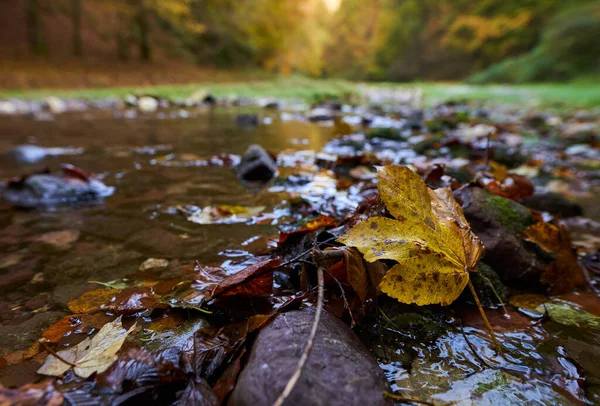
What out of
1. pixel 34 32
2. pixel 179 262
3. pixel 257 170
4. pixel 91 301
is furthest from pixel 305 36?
pixel 91 301

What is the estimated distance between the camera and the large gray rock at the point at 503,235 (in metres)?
1.10

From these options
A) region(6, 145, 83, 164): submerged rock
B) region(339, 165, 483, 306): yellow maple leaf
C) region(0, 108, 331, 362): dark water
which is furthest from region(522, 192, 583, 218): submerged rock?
region(6, 145, 83, 164): submerged rock

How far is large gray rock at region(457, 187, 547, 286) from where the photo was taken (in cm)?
110

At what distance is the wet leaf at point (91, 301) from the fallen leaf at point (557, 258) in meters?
1.30

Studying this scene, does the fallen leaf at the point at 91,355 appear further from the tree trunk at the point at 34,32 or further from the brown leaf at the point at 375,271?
the tree trunk at the point at 34,32

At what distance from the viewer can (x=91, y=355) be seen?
0.76 metres

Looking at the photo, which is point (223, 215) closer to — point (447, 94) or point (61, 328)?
point (61, 328)

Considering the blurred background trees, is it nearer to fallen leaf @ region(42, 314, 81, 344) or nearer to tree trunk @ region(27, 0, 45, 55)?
tree trunk @ region(27, 0, 45, 55)

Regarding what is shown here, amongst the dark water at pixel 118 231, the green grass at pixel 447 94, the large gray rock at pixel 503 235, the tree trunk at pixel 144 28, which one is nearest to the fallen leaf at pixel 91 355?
the dark water at pixel 118 231

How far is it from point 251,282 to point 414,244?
407 millimetres

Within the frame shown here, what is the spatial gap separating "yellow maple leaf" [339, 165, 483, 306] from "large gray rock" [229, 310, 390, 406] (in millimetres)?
165

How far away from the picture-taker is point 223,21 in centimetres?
2494

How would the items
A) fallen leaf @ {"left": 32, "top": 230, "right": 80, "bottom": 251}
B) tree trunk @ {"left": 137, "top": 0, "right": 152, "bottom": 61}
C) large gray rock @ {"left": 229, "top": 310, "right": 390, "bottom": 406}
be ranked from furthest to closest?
tree trunk @ {"left": 137, "top": 0, "right": 152, "bottom": 61} → fallen leaf @ {"left": 32, "top": 230, "right": 80, "bottom": 251} → large gray rock @ {"left": 229, "top": 310, "right": 390, "bottom": 406}

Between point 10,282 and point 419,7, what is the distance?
131 ft
